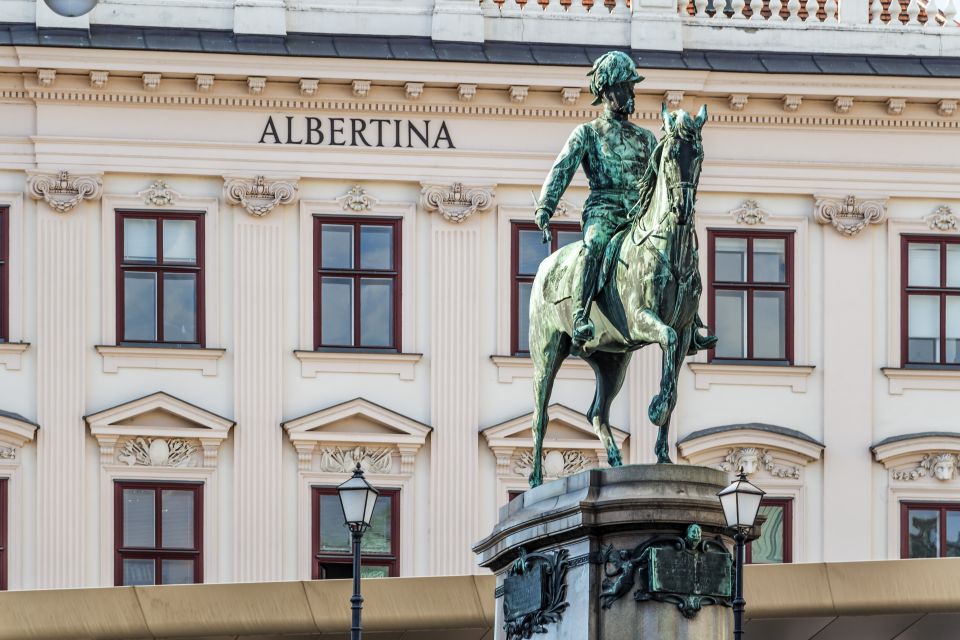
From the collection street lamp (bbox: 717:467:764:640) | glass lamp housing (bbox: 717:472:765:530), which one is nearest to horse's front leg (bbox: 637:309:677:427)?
street lamp (bbox: 717:467:764:640)

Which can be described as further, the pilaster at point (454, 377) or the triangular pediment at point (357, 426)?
the pilaster at point (454, 377)

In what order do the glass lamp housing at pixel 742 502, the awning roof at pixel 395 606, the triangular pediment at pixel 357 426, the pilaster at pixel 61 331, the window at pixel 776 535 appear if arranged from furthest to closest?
the window at pixel 776 535 → the triangular pediment at pixel 357 426 → the pilaster at pixel 61 331 → the awning roof at pixel 395 606 → the glass lamp housing at pixel 742 502

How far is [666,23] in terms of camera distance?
34406 millimetres

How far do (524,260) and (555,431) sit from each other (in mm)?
2001

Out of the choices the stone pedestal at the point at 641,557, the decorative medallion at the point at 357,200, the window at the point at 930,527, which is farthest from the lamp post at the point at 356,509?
the window at the point at 930,527

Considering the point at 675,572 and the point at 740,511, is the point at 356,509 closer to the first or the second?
the point at 740,511

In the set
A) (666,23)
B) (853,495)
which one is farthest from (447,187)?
(853,495)

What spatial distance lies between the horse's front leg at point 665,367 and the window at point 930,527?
16.8 meters

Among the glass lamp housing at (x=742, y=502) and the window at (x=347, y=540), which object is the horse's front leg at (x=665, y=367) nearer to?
the glass lamp housing at (x=742, y=502)

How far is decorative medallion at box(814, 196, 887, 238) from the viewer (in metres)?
34.4

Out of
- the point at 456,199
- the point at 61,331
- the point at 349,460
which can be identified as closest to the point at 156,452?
the point at 61,331

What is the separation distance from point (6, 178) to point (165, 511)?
4.21m

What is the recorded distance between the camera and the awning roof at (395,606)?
90.1 feet

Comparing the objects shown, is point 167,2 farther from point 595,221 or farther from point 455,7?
point 595,221
